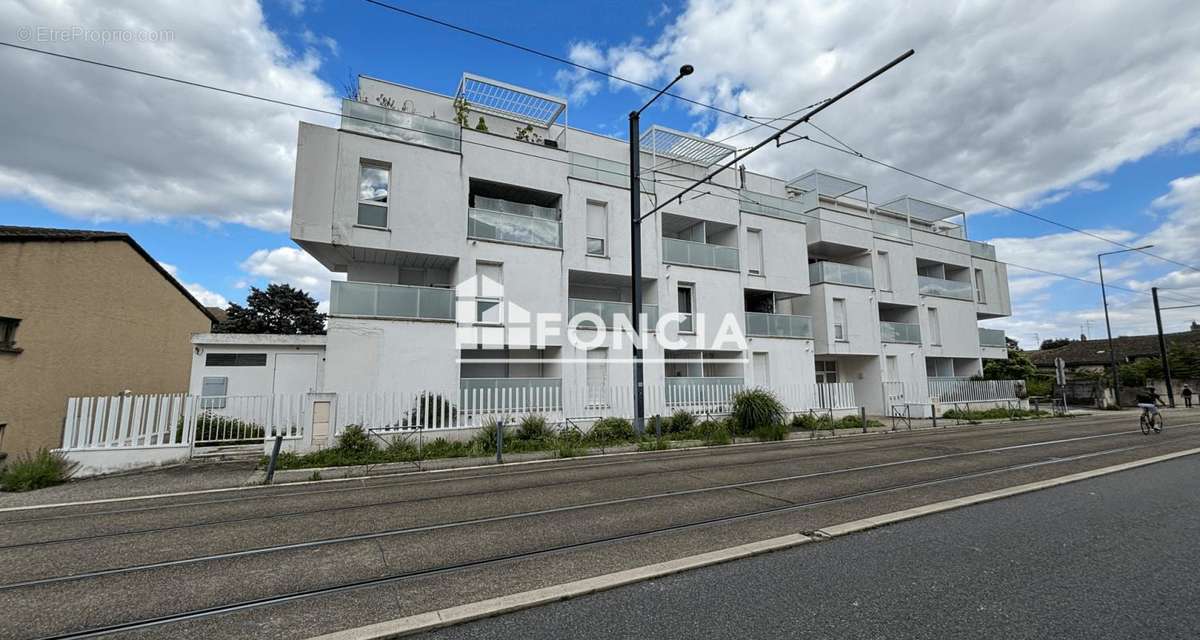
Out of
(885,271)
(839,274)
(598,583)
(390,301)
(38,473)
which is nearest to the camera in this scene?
(598,583)

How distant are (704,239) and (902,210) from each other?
1755cm

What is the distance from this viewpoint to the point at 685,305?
1988cm

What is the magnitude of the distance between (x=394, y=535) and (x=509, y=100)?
60.0 feet

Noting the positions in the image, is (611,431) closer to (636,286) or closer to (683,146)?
(636,286)

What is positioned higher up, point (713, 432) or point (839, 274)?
point (839, 274)

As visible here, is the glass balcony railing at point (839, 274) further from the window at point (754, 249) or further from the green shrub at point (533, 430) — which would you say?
the green shrub at point (533, 430)

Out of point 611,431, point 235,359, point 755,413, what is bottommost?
point 611,431

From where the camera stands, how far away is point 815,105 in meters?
8.26

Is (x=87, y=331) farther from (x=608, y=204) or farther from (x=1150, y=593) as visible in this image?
(x=1150, y=593)

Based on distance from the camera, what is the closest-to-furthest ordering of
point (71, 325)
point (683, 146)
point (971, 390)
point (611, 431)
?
point (71, 325), point (611, 431), point (683, 146), point (971, 390)

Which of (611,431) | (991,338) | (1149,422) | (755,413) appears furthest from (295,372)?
(991,338)

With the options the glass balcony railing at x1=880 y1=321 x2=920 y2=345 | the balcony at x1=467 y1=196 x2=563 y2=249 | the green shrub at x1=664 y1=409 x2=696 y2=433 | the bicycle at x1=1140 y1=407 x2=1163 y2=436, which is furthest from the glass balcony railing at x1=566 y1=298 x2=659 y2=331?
the bicycle at x1=1140 y1=407 x2=1163 y2=436

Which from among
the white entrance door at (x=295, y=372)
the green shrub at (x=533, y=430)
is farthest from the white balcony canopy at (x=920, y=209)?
the white entrance door at (x=295, y=372)

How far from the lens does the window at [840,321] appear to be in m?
23.5
